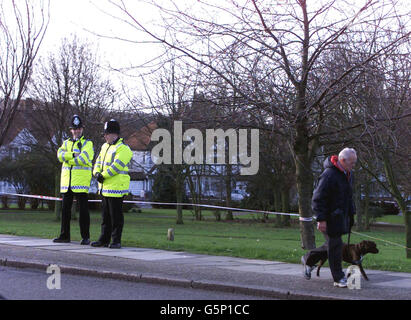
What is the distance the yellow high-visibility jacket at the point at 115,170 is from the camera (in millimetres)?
10828

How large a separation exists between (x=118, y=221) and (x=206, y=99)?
279cm

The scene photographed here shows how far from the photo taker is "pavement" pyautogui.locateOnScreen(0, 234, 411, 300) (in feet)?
24.2

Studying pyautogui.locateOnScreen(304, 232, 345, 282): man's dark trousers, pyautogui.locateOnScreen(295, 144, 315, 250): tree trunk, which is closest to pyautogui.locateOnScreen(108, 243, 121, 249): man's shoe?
pyautogui.locateOnScreen(295, 144, 315, 250): tree trunk

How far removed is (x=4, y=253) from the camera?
406 inches

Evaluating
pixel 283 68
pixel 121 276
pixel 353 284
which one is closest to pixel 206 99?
pixel 283 68

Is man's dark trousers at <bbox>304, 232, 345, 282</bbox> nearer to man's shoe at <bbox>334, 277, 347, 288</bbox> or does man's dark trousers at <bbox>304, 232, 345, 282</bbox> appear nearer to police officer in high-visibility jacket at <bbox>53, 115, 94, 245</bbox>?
man's shoe at <bbox>334, 277, 347, 288</bbox>

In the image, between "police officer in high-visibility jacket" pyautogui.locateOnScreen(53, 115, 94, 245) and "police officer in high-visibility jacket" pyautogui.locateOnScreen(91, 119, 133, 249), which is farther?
"police officer in high-visibility jacket" pyautogui.locateOnScreen(53, 115, 94, 245)

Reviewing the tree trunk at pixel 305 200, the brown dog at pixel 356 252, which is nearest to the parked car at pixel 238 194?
the tree trunk at pixel 305 200

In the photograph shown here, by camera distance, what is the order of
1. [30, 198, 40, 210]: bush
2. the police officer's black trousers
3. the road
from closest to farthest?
the road < the police officer's black trousers < [30, 198, 40, 210]: bush

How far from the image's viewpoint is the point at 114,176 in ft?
35.9

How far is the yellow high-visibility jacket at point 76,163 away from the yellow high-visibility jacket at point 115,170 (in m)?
0.51

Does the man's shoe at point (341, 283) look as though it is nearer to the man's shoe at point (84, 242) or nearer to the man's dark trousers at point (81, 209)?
the man's dark trousers at point (81, 209)
